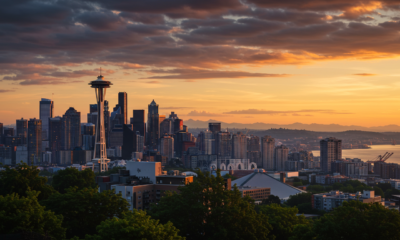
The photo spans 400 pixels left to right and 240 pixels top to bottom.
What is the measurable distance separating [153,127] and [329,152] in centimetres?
7394

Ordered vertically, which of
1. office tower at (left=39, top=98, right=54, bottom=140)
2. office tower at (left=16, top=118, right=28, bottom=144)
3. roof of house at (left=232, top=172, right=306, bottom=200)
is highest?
office tower at (left=39, top=98, right=54, bottom=140)

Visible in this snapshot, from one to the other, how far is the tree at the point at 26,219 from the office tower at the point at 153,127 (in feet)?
500

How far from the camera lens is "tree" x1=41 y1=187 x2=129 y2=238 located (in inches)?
865

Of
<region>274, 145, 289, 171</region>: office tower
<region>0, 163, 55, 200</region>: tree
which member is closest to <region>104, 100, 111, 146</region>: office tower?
<region>274, 145, 289, 171</region>: office tower

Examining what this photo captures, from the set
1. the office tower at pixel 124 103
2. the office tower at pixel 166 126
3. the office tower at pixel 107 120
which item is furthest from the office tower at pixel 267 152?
the office tower at pixel 124 103

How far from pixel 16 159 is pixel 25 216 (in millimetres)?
132947

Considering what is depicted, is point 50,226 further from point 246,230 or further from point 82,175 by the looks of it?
point 82,175

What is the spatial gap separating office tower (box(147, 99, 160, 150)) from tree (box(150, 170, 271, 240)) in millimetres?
148390

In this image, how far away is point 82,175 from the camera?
38594 mm

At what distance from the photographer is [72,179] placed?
3681cm

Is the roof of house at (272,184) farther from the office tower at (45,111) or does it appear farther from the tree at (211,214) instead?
the office tower at (45,111)

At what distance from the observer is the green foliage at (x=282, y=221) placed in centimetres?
2533

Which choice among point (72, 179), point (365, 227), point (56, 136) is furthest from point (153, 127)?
point (365, 227)

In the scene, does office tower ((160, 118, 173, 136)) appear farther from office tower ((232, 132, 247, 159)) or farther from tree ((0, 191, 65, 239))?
tree ((0, 191, 65, 239))
